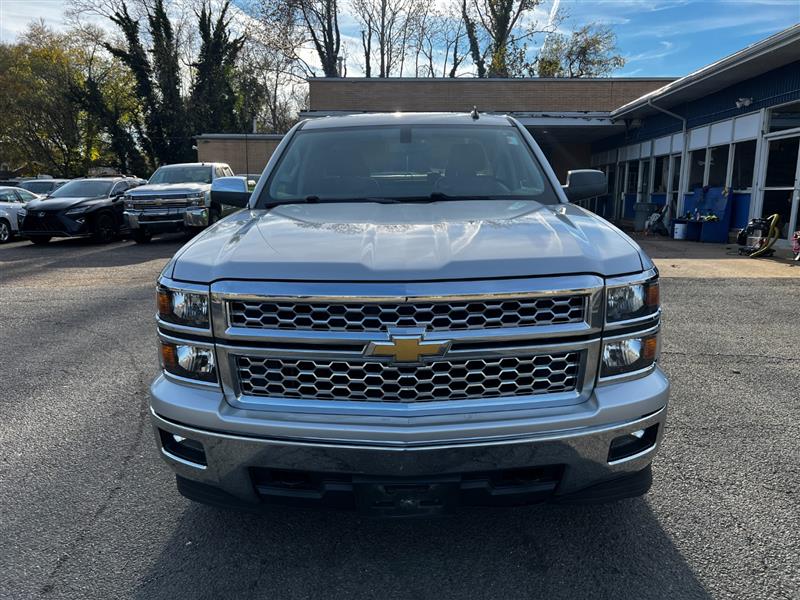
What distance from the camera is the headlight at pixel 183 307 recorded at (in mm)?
2131

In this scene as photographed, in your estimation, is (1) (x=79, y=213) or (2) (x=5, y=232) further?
(2) (x=5, y=232)

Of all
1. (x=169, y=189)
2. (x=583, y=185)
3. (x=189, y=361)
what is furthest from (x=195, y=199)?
(x=189, y=361)

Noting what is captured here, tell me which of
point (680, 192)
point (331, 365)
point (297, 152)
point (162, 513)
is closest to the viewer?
point (331, 365)

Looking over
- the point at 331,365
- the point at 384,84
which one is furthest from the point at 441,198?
the point at 384,84

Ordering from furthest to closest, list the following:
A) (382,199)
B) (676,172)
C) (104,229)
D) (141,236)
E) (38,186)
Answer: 1. (38,186)
2. (676,172)
3. (104,229)
4. (141,236)
5. (382,199)

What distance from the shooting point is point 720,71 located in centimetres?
1287

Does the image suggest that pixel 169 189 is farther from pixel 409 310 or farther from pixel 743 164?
pixel 743 164

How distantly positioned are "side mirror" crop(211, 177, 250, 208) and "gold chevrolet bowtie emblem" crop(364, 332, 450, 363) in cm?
204

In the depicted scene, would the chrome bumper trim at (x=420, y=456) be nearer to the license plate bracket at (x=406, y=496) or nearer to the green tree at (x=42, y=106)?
the license plate bracket at (x=406, y=496)

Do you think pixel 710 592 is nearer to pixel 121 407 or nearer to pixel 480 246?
pixel 480 246

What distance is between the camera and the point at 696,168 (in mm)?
16531

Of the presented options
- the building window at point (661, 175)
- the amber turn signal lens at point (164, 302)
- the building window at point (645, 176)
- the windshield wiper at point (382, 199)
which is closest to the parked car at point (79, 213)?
the windshield wiper at point (382, 199)

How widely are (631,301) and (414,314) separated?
2.66 feet

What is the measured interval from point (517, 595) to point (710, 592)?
0.72 m
